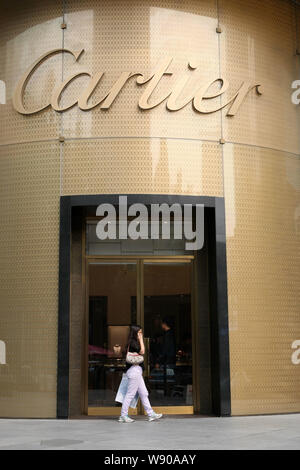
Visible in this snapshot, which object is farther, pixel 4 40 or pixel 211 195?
pixel 4 40

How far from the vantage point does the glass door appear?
11477mm

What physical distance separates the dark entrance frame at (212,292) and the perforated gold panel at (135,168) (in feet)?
0.58

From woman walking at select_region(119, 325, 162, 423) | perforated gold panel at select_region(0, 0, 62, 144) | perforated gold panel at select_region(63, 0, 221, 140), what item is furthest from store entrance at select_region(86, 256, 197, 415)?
perforated gold panel at select_region(0, 0, 62, 144)

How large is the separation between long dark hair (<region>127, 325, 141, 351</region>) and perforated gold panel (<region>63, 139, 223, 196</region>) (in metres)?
2.45

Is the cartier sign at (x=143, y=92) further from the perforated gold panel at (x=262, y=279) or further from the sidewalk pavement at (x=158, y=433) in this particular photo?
the sidewalk pavement at (x=158, y=433)

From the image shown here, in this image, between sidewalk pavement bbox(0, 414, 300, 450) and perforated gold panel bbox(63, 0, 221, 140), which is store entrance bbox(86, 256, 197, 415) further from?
perforated gold panel bbox(63, 0, 221, 140)

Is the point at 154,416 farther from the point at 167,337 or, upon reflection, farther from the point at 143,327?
the point at 143,327

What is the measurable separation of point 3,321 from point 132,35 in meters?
5.82

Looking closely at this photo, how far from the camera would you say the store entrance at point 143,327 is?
1146 cm

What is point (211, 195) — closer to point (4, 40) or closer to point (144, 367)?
point (144, 367)

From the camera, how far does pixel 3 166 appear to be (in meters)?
11.6

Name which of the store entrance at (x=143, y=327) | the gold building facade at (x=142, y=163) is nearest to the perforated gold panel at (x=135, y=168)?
the gold building facade at (x=142, y=163)

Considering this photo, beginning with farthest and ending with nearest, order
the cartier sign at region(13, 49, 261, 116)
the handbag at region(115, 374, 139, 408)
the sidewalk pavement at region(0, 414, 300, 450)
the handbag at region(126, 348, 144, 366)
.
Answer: the cartier sign at region(13, 49, 261, 116)
the handbag at region(115, 374, 139, 408)
the handbag at region(126, 348, 144, 366)
the sidewalk pavement at region(0, 414, 300, 450)

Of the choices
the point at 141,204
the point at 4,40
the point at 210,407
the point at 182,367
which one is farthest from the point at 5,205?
the point at 210,407
